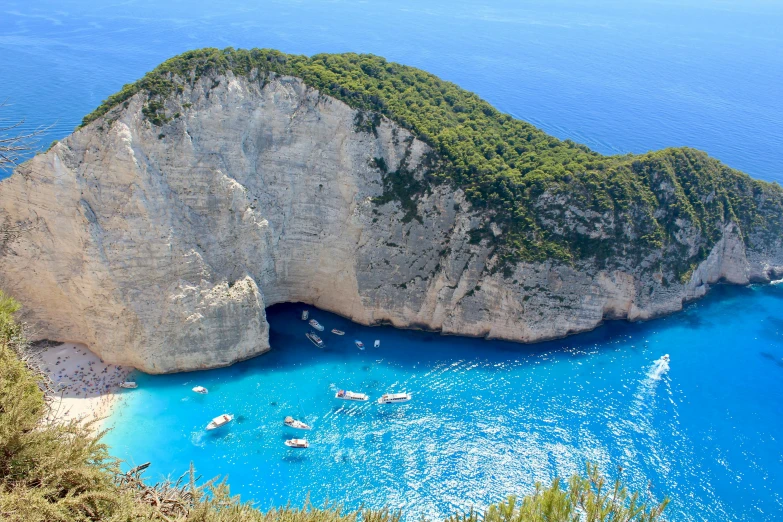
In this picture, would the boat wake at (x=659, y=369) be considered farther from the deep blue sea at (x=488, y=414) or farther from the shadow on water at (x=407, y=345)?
the shadow on water at (x=407, y=345)

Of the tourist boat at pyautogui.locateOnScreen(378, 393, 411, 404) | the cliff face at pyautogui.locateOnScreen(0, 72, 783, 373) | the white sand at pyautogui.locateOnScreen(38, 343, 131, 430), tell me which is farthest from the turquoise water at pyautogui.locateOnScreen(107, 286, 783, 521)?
the cliff face at pyautogui.locateOnScreen(0, 72, 783, 373)

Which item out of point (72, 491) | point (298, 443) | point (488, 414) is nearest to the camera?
point (72, 491)

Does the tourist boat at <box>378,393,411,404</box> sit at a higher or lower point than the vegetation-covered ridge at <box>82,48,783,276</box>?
lower

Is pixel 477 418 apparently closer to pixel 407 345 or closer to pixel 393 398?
pixel 393 398

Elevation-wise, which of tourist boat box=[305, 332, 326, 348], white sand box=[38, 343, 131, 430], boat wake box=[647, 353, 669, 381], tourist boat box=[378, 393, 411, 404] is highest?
boat wake box=[647, 353, 669, 381]

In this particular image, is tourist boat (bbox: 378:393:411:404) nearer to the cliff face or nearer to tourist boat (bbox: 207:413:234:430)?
the cliff face

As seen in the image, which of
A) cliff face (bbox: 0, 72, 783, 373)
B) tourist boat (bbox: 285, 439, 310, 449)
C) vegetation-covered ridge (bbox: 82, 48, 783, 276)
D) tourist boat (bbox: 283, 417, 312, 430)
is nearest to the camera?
tourist boat (bbox: 285, 439, 310, 449)

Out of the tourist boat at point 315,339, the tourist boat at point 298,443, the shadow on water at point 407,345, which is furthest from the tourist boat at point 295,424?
the tourist boat at point 315,339

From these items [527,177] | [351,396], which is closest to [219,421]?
[351,396]
